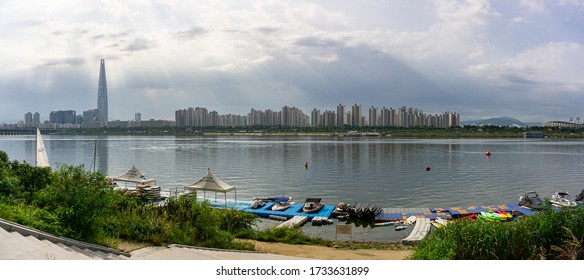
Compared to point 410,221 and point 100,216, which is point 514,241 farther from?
point 410,221

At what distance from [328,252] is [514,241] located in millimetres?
4684

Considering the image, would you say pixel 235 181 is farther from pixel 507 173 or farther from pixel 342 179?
pixel 507 173

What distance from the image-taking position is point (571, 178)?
105 feet

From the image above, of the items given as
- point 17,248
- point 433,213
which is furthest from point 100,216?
point 433,213

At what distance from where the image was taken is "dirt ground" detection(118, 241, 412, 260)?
1008cm

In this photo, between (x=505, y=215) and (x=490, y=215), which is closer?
(x=490, y=215)

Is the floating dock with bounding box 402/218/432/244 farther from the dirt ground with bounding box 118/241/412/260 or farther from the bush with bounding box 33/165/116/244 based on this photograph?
the bush with bounding box 33/165/116/244

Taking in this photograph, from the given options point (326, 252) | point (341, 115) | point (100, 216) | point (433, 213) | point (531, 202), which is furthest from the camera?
point (341, 115)

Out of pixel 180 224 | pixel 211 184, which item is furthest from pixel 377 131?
pixel 180 224

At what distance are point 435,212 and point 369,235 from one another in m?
4.19

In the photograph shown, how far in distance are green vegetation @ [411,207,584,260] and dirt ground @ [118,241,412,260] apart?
2850mm

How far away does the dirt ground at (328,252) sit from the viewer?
10.1m

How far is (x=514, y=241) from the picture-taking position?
7.14 m

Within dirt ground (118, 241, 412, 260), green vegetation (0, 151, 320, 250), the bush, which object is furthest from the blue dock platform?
the bush
